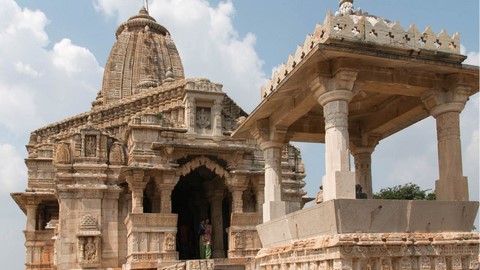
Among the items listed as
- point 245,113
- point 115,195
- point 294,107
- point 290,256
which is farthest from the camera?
point 245,113

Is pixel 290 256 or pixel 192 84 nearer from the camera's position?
pixel 290 256

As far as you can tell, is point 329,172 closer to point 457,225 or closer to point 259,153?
point 457,225

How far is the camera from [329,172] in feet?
30.1

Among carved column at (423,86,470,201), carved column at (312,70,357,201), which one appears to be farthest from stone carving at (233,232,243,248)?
carved column at (312,70,357,201)

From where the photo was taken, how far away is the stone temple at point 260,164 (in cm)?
903

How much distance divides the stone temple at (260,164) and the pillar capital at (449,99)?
0.02 metres

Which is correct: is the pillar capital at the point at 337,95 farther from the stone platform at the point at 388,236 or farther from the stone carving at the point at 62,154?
the stone carving at the point at 62,154

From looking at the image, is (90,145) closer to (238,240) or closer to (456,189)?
(238,240)

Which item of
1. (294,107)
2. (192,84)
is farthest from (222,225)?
(294,107)

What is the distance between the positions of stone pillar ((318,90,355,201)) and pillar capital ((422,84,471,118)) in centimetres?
169

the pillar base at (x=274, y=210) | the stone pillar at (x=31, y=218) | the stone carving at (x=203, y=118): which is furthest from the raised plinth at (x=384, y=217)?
the stone pillar at (x=31, y=218)

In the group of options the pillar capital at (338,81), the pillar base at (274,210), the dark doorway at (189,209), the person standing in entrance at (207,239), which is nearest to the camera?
the pillar capital at (338,81)

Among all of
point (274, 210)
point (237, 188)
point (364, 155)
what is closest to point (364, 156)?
point (364, 155)

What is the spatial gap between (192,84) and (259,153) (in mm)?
3829
